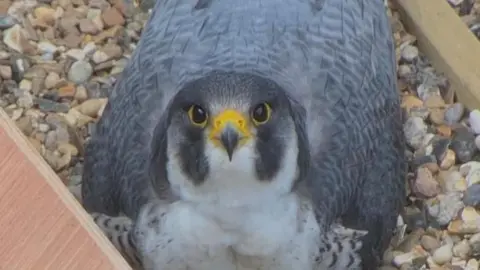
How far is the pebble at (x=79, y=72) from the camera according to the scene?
11.5 ft

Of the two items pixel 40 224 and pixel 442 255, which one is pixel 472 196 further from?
pixel 40 224

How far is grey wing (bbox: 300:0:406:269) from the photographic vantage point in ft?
9.15

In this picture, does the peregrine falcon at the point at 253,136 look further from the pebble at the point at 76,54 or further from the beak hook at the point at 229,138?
the pebble at the point at 76,54

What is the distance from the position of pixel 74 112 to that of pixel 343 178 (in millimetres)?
941

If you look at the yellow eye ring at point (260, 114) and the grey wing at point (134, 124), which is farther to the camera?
the grey wing at point (134, 124)

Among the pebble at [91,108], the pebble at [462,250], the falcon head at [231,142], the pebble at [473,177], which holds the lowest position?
the pebble at [91,108]

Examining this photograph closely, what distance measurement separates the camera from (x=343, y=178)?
2.79 m

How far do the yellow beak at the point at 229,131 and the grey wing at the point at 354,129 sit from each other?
375 millimetres

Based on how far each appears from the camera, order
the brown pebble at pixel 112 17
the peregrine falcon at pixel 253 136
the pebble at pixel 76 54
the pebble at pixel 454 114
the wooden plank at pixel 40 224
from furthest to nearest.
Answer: the brown pebble at pixel 112 17 < the pebble at pixel 76 54 < the pebble at pixel 454 114 < the peregrine falcon at pixel 253 136 < the wooden plank at pixel 40 224

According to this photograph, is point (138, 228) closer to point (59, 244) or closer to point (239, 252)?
point (239, 252)

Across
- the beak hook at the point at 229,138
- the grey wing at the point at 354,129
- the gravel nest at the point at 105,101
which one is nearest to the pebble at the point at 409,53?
the gravel nest at the point at 105,101

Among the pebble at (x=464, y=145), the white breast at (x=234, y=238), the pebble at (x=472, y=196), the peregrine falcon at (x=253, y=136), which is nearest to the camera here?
the peregrine falcon at (x=253, y=136)

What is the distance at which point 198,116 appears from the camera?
241cm

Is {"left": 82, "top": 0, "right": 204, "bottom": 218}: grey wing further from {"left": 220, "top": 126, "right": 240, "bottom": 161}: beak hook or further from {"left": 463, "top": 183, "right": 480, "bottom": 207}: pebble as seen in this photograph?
{"left": 463, "top": 183, "right": 480, "bottom": 207}: pebble
